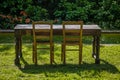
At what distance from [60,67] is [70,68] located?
284 mm

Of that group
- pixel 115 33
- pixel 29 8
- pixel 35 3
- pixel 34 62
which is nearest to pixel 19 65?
pixel 34 62

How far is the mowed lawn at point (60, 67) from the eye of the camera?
8.13 metres

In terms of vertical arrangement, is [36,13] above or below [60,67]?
above

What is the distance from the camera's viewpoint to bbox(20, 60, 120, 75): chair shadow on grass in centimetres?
859

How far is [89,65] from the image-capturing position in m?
9.22

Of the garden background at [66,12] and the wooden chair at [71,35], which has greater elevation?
the wooden chair at [71,35]

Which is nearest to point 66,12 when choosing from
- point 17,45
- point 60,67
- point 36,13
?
point 36,13

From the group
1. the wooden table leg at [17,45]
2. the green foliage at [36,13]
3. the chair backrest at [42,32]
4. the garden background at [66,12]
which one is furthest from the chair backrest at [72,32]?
the green foliage at [36,13]

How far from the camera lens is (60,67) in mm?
8992

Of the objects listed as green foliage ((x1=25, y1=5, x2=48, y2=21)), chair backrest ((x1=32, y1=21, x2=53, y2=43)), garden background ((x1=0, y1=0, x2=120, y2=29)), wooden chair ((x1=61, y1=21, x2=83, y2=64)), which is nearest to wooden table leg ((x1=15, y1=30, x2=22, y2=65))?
chair backrest ((x1=32, y1=21, x2=53, y2=43))

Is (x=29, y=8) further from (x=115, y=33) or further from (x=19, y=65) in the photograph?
(x=19, y=65)

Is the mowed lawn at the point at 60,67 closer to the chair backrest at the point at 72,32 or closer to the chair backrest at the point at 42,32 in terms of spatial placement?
the chair backrest at the point at 72,32

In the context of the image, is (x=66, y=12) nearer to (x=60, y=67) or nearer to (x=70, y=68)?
(x=60, y=67)

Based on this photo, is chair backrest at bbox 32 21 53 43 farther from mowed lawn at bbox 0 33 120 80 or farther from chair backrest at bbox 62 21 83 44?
mowed lawn at bbox 0 33 120 80
